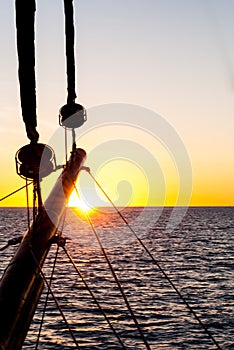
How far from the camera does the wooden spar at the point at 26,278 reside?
A: 6.86m

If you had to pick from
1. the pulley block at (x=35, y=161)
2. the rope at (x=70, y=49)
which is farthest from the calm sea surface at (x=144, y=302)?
the pulley block at (x=35, y=161)

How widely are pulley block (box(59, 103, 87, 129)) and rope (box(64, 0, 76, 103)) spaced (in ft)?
0.83

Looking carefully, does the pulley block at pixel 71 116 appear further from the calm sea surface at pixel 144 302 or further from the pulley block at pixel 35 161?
the calm sea surface at pixel 144 302

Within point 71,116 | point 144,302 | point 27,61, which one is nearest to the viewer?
point 27,61

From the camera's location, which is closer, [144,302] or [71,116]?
[71,116]

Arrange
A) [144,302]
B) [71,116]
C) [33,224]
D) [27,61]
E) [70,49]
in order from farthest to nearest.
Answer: [144,302], [71,116], [70,49], [33,224], [27,61]

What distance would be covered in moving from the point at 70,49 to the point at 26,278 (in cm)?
558

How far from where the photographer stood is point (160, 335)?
131 ft

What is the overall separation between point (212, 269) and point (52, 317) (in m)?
37.6

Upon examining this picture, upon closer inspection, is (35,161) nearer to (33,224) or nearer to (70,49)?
(33,224)

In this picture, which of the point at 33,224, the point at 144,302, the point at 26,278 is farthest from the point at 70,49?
the point at 144,302

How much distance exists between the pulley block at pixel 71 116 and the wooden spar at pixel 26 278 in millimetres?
2046

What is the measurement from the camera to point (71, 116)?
12.3 metres

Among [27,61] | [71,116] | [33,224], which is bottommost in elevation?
[33,224]
